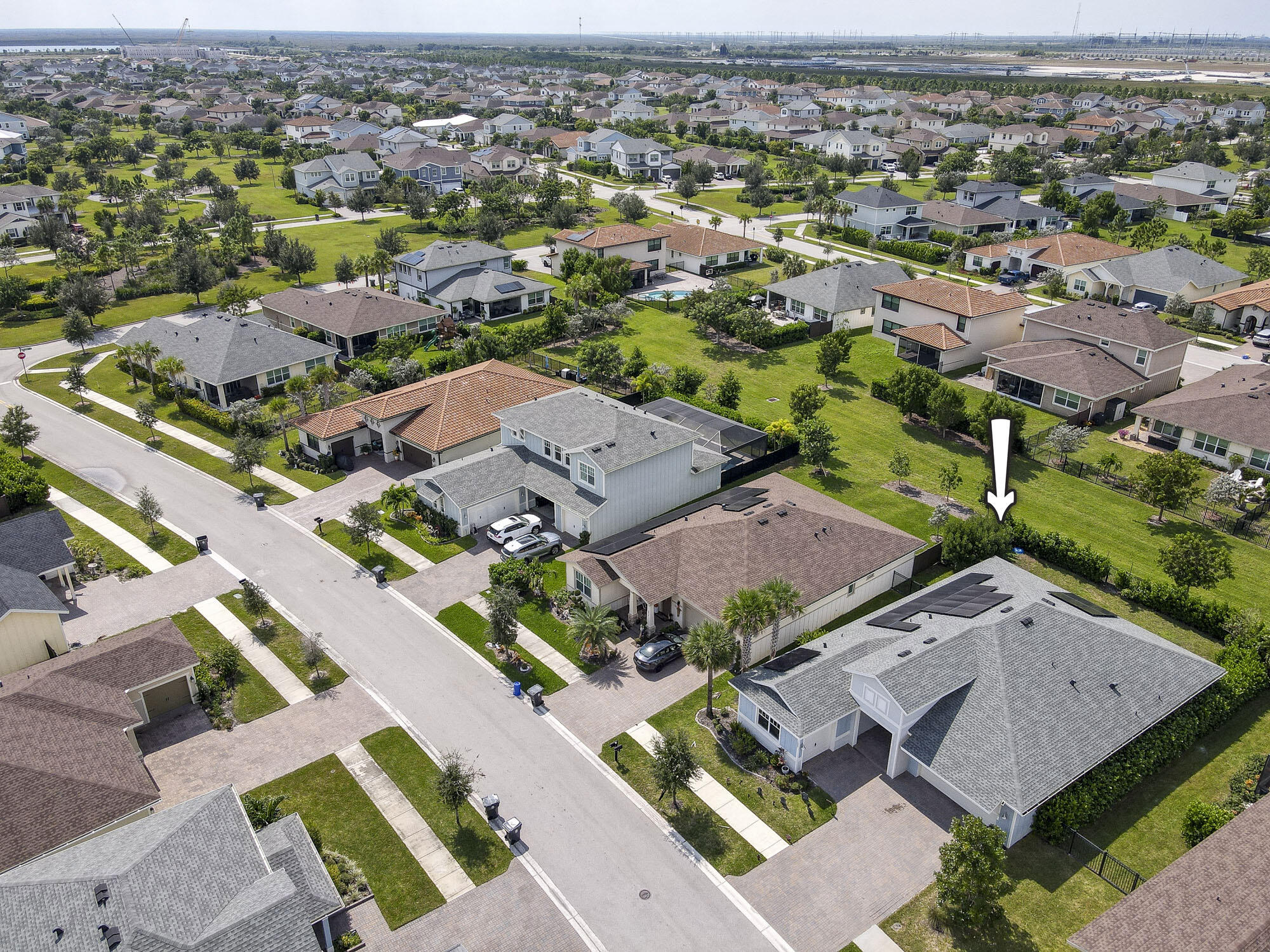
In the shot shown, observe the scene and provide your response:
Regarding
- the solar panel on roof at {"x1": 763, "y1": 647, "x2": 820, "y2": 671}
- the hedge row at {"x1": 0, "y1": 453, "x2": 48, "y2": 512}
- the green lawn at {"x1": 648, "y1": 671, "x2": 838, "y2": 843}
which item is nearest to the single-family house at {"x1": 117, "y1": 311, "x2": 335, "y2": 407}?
the hedge row at {"x1": 0, "y1": 453, "x2": 48, "y2": 512}

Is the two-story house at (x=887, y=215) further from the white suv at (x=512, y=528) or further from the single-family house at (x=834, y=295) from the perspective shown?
the white suv at (x=512, y=528)

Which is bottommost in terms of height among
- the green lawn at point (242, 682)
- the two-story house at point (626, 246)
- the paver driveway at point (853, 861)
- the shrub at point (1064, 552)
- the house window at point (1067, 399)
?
the paver driveway at point (853, 861)

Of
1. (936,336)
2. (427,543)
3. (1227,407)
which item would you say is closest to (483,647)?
(427,543)

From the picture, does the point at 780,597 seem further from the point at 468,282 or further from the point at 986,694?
the point at 468,282

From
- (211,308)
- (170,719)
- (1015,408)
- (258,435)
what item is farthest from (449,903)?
(211,308)

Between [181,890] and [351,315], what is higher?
[351,315]

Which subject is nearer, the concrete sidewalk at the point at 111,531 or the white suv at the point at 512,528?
the concrete sidewalk at the point at 111,531

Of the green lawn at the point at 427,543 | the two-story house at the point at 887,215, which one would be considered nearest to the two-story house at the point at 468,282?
the green lawn at the point at 427,543
